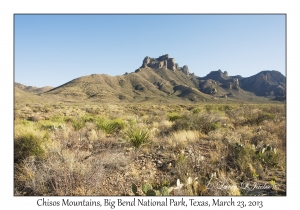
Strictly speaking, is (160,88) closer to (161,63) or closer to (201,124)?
(161,63)

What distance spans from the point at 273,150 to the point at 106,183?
14.0ft

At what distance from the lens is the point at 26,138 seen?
513cm

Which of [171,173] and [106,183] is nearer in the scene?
[106,183]

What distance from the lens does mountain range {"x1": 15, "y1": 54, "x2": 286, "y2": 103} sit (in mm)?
95875

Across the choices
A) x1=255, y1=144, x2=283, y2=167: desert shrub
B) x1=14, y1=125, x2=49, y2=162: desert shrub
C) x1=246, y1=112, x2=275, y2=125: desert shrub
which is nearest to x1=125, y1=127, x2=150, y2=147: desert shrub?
x1=14, y1=125, x2=49, y2=162: desert shrub

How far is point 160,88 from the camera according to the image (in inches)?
5108

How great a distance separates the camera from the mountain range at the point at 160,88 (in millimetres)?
95875

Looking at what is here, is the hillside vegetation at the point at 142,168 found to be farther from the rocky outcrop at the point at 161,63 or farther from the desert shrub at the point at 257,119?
the rocky outcrop at the point at 161,63

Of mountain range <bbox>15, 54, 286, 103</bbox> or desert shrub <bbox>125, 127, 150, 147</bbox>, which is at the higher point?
mountain range <bbox>15, 54, 286, 103</bbox>

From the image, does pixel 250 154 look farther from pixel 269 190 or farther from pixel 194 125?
pixel 194 125
